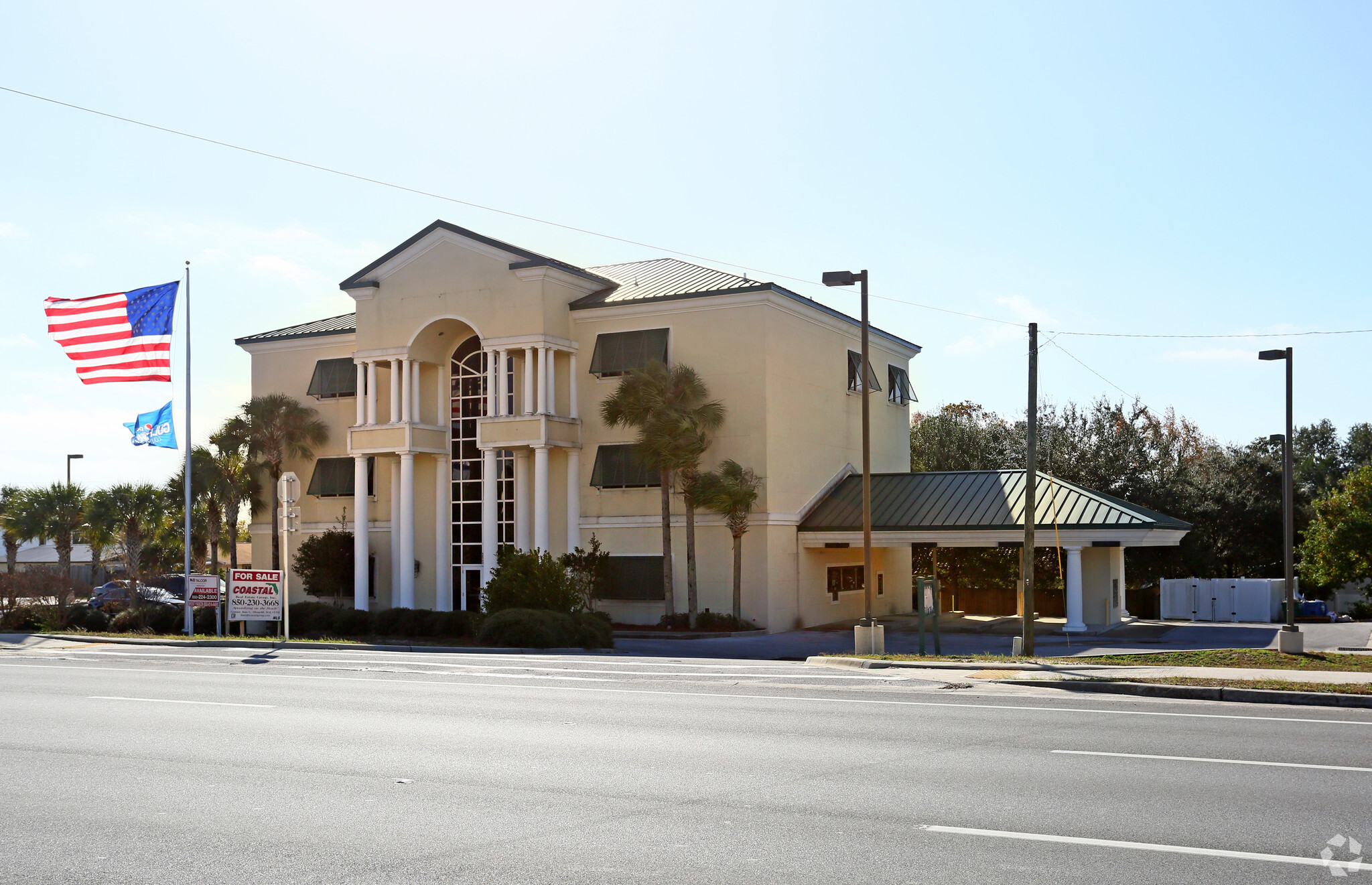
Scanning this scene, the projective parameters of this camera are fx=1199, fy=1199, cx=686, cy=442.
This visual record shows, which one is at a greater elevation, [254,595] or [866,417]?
[866,417]

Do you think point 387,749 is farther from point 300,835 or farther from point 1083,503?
point 1083,503

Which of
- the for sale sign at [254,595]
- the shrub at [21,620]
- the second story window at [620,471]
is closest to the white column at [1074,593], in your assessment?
the second story window at [620,471]

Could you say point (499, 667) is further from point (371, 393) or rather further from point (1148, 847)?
point (371, 393)

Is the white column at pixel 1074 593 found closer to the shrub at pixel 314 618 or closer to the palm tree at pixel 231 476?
the shrub at pixel 314 618

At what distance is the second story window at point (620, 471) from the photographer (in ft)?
120

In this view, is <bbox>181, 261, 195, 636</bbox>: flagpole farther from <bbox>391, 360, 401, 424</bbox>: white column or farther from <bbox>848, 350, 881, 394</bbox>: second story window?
<bbox>848, 350, 881, 394</bbox>: second story window

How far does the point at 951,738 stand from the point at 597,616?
21133 mm

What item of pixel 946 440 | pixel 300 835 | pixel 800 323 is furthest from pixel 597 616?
pixel 946 440

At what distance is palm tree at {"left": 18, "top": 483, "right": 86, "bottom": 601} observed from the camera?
4441 centimetres

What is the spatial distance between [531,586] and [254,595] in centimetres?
696

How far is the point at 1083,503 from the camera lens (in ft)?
112

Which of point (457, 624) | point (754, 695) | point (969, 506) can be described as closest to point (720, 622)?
point (457, 624)

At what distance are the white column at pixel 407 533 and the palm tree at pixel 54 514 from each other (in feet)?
45.6

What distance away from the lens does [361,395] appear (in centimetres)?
4025
